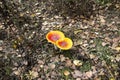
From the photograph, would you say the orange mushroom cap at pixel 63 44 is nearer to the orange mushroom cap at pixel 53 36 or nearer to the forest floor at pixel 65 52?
the orange mushroom cap at pixel 53 36

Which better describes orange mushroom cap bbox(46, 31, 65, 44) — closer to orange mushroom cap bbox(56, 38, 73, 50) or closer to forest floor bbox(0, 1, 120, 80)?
orange mushroom cap bbox(56, 38, 73, 50)

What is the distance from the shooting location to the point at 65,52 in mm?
4332

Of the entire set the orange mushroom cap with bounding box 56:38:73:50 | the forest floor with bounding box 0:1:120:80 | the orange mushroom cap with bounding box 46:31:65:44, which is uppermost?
the orange mushroom cap with bounding box 46:31:65:44

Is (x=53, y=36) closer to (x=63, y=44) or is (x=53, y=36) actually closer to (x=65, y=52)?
(x=63, y=44)

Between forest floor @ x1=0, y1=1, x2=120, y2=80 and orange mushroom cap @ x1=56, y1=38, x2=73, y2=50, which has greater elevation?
orange mushroom cap @ x1=56, y1=38, x2=73, y2=50

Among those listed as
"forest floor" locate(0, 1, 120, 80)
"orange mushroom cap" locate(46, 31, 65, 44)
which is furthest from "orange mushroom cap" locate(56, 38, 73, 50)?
"forest floor" locate(0, 1, 120, 80)

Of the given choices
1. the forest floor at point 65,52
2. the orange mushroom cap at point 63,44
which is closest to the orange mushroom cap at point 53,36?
the orange mushroom cap at point 63,44

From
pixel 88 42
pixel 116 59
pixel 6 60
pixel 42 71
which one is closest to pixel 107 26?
pixel 88 42

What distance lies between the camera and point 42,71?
4074 mm

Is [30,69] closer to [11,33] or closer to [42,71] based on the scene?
[42,71]

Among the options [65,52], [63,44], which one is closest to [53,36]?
[63,44]

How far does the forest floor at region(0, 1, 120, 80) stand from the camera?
3.99 metres

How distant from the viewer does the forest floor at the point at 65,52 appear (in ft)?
13.1

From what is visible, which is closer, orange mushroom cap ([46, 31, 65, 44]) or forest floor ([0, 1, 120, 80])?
forest floor ([0, 1, 120, 80])
